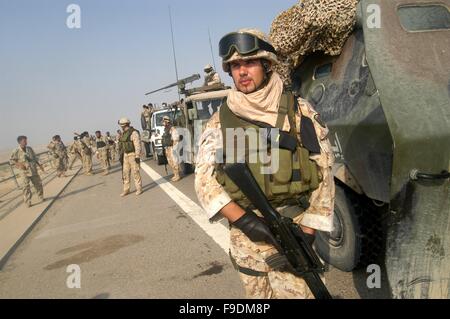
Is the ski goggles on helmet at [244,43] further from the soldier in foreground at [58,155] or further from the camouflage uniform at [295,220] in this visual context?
the soldier in foreground at [58,155]

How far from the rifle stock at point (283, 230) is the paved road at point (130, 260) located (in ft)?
4.88

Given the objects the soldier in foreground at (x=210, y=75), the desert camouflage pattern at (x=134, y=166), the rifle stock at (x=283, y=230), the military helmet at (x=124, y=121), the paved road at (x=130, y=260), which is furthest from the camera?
the soldier in foreground at (x=210, y=75)

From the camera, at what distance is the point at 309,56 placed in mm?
4090

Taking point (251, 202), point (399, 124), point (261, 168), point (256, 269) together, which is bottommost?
point (256, 269)

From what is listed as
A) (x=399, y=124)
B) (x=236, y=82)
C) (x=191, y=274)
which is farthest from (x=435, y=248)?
(x=191, y=274)

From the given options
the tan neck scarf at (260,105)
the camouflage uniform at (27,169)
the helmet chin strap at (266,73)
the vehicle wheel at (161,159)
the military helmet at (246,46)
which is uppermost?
the military helmet at (246,46)

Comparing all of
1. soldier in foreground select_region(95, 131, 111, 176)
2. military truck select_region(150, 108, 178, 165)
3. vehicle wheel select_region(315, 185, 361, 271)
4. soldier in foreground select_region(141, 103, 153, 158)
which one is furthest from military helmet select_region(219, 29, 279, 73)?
soldier in foreground select_region(95, 131, 111, 176)

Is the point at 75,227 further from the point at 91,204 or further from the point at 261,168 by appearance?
the point at 261,168

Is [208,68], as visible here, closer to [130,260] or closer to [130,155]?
[130,155]

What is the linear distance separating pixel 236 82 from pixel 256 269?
1025 mm

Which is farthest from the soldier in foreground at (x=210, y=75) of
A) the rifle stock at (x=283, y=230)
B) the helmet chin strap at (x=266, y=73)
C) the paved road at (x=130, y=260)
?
the rifle stock at (x=283, y=230)

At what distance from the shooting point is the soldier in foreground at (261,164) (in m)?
1.96

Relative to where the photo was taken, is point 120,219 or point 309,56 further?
point 120,219
